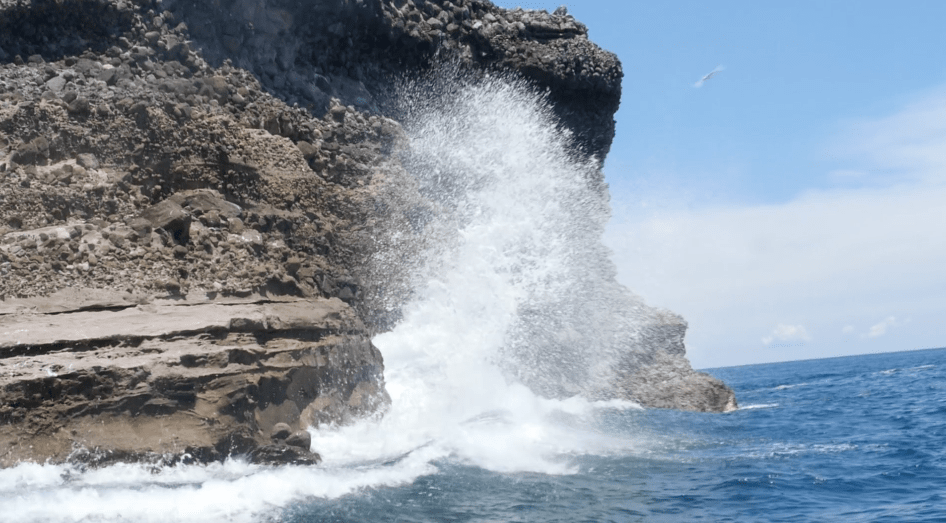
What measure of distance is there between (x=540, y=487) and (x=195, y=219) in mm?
5778

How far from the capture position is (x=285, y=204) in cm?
1179

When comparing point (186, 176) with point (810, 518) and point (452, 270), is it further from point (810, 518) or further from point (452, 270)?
point (810, 518)

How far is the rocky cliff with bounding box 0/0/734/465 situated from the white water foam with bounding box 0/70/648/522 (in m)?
0.61

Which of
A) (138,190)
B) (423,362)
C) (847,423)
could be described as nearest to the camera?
(138,190)

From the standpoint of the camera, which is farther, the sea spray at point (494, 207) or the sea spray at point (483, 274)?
the sea spray at point (494, 207)

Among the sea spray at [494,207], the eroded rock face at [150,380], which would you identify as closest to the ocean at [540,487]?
the eroded rock face at [150,380]

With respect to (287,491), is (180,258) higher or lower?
higher

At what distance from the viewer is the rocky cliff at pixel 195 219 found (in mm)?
8172

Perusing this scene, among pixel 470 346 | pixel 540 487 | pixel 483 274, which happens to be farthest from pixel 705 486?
pixel 483 274

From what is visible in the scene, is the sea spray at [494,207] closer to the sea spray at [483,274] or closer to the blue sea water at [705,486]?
the sea spray at [483,274]

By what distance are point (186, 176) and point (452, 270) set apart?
505cm

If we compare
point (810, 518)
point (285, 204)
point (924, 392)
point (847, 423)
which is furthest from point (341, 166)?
point (924, 392)

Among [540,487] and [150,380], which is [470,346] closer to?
[540,487]

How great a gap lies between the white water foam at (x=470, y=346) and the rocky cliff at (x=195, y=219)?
2.01 ft
